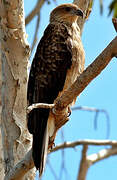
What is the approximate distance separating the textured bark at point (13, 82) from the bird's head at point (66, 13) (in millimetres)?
737

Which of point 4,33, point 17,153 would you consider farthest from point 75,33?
point 17,153

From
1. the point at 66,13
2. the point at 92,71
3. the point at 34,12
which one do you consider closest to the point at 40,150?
the point at 92,71

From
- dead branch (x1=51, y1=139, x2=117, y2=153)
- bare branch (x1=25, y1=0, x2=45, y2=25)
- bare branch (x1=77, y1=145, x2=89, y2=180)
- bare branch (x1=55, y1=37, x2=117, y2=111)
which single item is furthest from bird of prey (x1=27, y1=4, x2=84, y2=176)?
bare branch (x1=77, y1=145, x2=89, y2=180)

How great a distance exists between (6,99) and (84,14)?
122 cm

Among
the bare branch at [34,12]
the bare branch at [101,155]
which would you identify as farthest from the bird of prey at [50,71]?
the bare branch at [101,155]

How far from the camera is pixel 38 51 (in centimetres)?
432

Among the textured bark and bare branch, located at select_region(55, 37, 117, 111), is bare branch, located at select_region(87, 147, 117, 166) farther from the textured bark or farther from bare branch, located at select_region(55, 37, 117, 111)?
bare branch, located at select_region(55, 37, 117, 111)

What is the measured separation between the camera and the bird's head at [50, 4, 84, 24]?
15.0 feet

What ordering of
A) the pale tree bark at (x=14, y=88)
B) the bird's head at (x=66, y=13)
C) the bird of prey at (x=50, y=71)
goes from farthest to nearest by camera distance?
the bird's head at (x=66, y=13) → the bird of prey at (x=50, y=71) → the pale tree bark at (x=14, y=88)

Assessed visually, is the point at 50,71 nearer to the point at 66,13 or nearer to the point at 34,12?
the point at 66,13

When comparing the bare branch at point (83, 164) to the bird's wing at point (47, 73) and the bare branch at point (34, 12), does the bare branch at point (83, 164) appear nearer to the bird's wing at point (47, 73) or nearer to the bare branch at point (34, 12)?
the bare branch at point (34, 12)

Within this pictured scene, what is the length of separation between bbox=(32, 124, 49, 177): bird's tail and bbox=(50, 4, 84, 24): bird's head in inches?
51.4

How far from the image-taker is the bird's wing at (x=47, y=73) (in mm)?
3910

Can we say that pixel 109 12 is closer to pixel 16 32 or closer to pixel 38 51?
pixel 38 51
